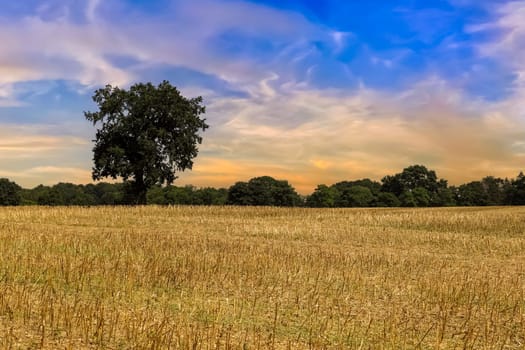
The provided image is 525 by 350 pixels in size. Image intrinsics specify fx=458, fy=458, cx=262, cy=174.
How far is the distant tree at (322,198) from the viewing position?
10799 cm

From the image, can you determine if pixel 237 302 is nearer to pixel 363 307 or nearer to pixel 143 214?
pixel 363 307

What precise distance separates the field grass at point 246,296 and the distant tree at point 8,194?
73269mm

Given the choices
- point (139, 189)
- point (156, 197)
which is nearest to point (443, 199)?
point (156, 197)

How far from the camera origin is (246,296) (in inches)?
445

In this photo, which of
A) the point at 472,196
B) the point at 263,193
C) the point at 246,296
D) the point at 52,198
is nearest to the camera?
the point at 246,296

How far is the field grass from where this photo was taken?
8.18m

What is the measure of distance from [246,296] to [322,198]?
98384 millimetres

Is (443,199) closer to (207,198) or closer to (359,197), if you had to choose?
(359,197)

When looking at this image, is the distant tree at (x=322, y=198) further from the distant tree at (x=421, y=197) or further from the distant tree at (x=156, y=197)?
the distant tree at (x=156, y=197)

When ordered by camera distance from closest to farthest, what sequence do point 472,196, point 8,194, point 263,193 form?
point 8,194 → point 263,193 → point 472,196

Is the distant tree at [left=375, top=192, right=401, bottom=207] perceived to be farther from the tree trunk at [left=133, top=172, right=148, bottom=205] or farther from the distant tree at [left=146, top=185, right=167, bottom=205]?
the tree trunk at [left=133, top=172, right=148, bottom=205]

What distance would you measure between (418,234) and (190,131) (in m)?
30.7

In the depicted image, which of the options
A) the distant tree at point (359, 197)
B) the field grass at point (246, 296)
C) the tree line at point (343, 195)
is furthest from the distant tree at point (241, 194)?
the field grass at point (246, 296)

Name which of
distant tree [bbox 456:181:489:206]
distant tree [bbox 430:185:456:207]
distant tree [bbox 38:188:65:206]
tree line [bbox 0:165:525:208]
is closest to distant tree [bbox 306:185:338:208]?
tree line [bbox 0:165:525:208]
